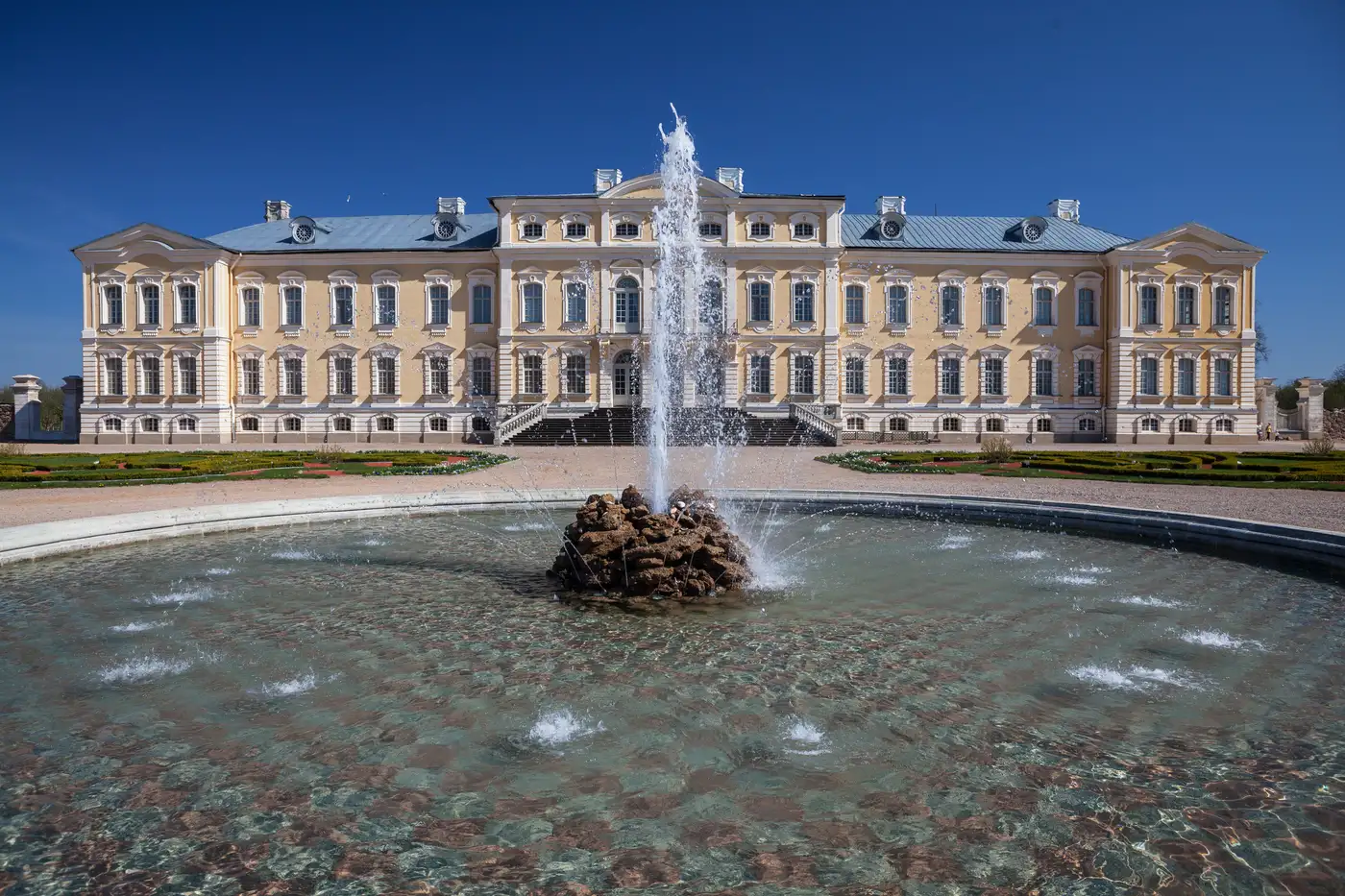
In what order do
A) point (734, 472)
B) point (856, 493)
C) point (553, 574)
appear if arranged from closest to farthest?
point (553, 574), point (856, 493), point (734, 472)

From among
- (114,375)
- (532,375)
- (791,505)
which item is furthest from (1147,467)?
(114,375)

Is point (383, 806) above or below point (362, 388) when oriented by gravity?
below

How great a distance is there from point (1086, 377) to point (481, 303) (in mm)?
28444

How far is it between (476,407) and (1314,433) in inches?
1562

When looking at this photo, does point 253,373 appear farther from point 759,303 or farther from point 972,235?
point 972,235

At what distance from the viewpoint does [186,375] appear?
3638 centimetres

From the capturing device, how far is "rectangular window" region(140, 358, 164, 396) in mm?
36375

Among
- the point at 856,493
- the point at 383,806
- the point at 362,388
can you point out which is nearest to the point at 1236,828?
the point at 383,806

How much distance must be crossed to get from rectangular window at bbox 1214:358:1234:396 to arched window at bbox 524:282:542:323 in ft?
102

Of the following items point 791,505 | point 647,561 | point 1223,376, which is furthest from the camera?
point 1223,376

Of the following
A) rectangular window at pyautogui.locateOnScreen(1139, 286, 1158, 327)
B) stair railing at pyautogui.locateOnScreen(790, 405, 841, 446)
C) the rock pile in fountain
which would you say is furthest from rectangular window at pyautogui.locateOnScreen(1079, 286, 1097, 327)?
the rock pile in fountain

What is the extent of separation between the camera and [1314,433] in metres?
37.9

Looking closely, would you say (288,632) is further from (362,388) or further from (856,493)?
(362,388)

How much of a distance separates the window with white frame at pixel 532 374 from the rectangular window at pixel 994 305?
20958 millimetres
